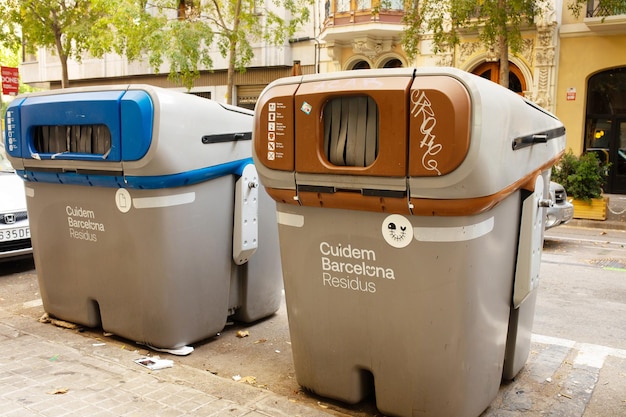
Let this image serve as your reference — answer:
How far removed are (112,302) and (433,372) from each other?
230 cm

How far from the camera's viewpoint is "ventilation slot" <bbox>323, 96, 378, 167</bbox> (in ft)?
9.34

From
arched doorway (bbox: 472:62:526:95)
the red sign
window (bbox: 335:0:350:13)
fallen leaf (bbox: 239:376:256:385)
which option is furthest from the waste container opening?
window (bbox: 335:0:350:13)

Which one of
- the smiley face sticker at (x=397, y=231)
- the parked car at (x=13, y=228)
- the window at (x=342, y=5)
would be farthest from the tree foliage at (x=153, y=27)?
the smiley face sticker at (x=397, y=231)

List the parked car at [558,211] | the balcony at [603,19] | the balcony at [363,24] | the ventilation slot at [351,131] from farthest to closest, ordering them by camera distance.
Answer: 1. the balcony at [363,24]
2. the balcony at [603,19]
3. the parked car at [558,211]
4. the ventilation slot at [351,131]

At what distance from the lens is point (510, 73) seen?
59.9ft

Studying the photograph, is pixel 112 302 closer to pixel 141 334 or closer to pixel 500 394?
pixel 141 334

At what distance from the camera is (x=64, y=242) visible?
4348 mm

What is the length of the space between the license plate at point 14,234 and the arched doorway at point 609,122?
1475 centimetres

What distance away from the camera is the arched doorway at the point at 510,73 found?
18031mm

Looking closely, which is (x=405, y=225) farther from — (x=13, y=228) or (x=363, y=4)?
(x=363, y=4)

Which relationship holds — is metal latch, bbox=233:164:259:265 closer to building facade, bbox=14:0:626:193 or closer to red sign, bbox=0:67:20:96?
building facade, bbox=14:0:626:193

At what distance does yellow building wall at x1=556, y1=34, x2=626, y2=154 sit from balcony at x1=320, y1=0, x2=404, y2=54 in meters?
4.95

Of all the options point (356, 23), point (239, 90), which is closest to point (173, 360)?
point (356, 23)

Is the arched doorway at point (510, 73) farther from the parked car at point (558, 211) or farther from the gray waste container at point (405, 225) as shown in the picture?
the gray waste container at point (405, 225)
